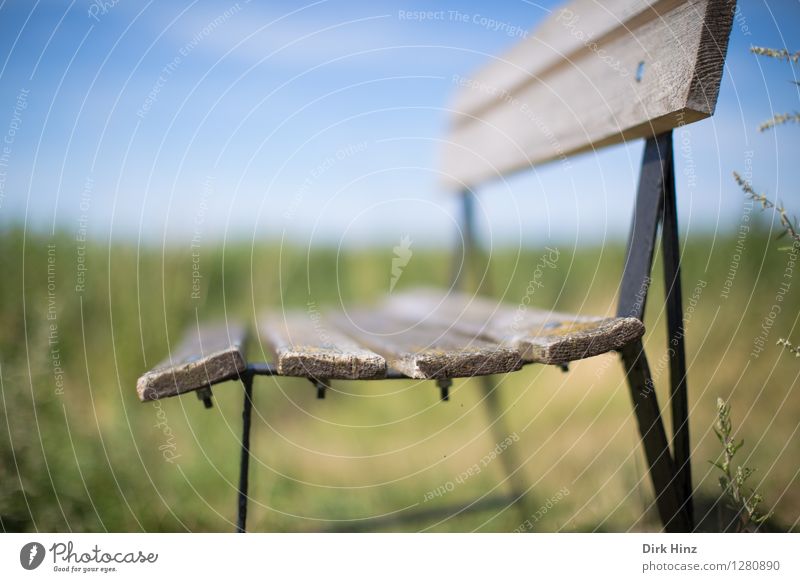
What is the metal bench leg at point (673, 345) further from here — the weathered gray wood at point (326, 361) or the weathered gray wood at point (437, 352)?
the weathered gray wood at point (326, 361)

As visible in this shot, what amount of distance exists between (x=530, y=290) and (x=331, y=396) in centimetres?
105

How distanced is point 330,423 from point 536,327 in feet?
3.60

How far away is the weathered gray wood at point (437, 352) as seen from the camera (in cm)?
107

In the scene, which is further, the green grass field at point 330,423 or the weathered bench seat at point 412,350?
Result: the green grass field at point 330,423

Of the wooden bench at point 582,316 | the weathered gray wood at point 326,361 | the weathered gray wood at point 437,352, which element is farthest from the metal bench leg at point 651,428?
the weathered gray wood at point 326,361

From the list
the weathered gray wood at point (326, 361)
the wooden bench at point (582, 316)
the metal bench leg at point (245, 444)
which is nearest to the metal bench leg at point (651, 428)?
the wooden bench at point (582, 316)

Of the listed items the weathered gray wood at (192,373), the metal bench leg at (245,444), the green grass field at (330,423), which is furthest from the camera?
the green grass field at (330,423)

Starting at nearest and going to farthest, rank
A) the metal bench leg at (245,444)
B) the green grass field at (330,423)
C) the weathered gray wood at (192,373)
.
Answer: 1. the weathered gray wood at (192,373)
2. the metal bench leg at (245,444)
3. the green grass field at (330,423)

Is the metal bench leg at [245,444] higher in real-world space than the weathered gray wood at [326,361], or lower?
lower

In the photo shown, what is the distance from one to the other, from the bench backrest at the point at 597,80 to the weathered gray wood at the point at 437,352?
0.54 metres

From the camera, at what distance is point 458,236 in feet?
7.59

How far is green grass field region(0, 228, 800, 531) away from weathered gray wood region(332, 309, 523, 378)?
775 millimetres

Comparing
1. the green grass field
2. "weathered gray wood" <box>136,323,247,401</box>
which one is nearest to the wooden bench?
"weathered gray wood" <box>136,323,247,401</box>

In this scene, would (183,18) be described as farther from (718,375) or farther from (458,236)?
(718,375)
